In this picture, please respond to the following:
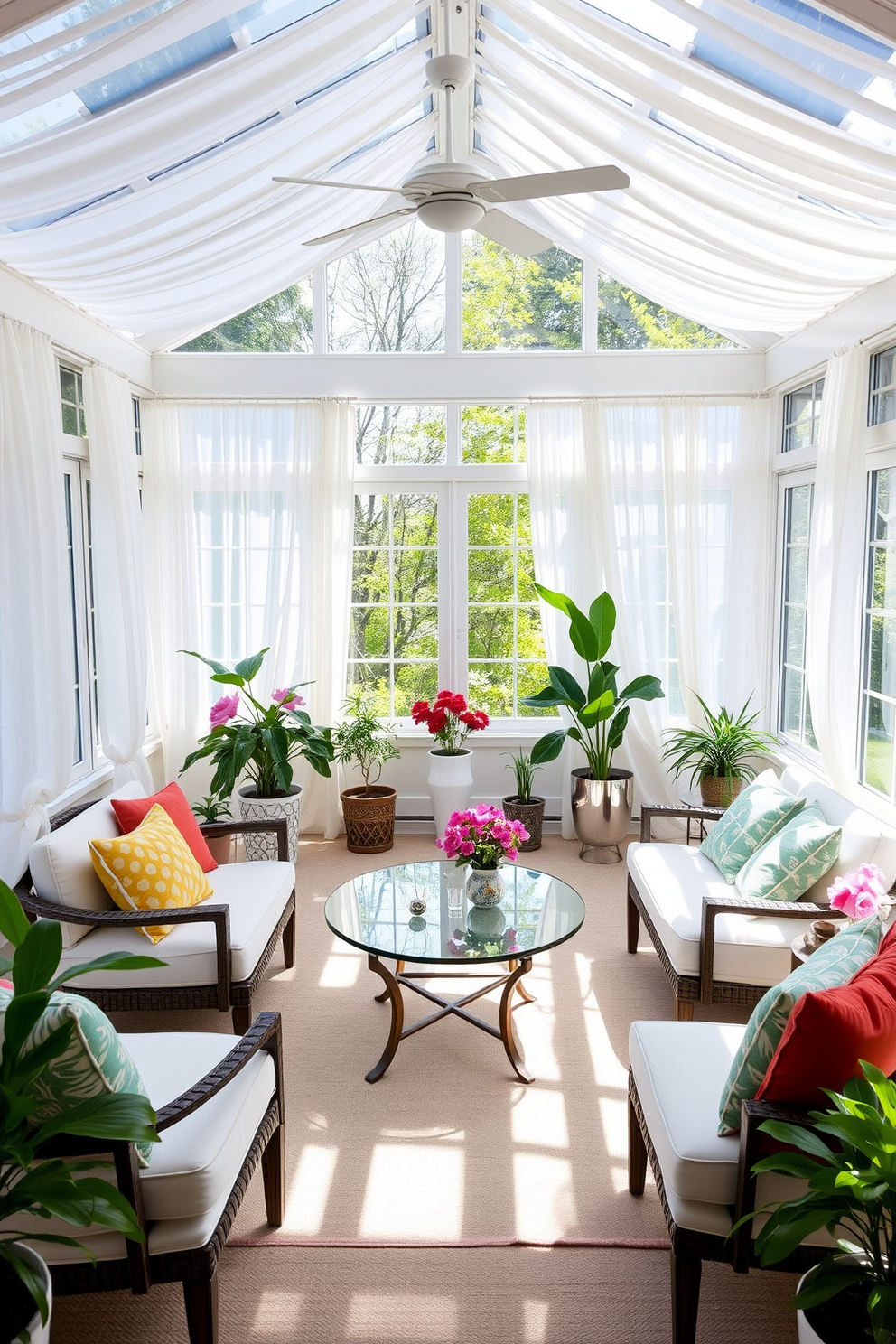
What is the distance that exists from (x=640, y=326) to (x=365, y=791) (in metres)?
3.30

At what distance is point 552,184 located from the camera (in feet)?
8.86

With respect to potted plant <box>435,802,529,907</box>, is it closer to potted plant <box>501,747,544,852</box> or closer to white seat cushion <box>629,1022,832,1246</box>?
white seat cushion <box>629,1022,832,1246</box>

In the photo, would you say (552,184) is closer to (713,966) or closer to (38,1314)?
(713,966)

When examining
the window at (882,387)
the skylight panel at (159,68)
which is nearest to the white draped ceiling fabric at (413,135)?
the skylight panel at (159,68)

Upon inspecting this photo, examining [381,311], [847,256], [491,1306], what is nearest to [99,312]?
[381,311]

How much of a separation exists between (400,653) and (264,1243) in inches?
157

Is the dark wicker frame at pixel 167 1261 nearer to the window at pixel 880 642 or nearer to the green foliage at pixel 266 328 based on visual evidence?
the window at pixel 880 642

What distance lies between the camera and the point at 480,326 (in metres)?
5.86

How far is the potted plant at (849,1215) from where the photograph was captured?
155 centimetres

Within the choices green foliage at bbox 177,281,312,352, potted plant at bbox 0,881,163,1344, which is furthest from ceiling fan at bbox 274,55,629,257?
green foliage at bbox 177,281,312,352

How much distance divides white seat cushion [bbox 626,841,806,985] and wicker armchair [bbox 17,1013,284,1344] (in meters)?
1.61

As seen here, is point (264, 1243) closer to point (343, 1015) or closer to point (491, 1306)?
point (491, 1306)

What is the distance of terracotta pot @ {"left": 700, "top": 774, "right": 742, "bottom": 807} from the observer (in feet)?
16.7

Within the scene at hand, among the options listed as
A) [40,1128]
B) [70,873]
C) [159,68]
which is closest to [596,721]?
[70,873]
